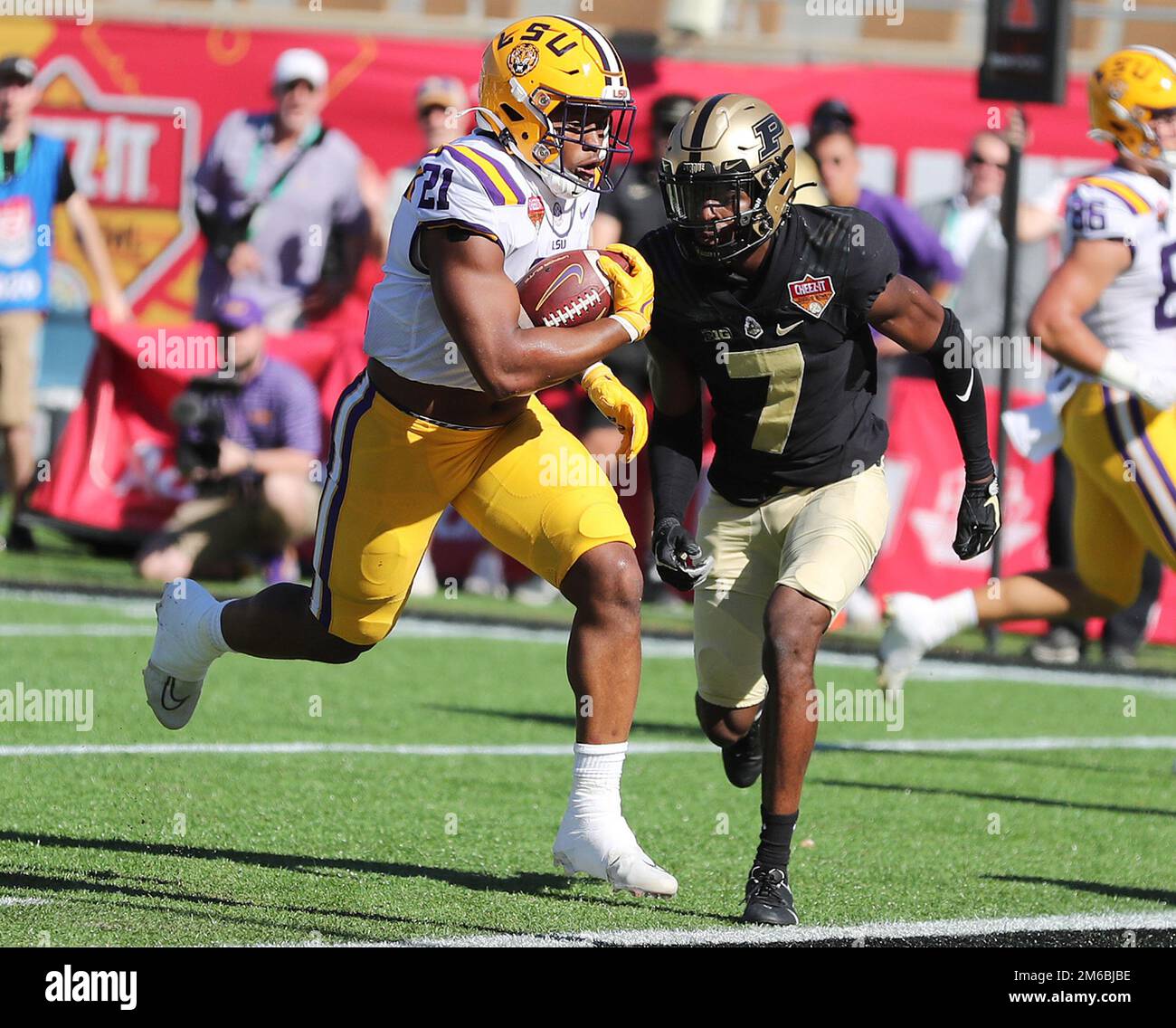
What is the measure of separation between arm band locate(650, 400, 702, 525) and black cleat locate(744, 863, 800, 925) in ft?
3.49

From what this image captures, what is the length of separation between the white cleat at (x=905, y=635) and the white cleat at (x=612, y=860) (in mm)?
2699

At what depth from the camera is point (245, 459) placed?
10.5 m

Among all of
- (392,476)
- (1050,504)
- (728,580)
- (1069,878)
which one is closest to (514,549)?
(392,476)

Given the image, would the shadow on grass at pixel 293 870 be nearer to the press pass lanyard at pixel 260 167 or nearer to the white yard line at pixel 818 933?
the white yard line at pixel 818 933

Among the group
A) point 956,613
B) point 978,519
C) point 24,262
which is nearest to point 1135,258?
point 956,613

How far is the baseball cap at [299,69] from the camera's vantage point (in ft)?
38.0

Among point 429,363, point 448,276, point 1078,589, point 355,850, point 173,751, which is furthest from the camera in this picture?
point 1078,589

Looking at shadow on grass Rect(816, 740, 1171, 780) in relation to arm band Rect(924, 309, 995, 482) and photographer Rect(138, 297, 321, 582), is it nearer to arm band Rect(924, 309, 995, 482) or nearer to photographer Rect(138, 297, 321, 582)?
arm band Rect(924, 309, 995, 482)

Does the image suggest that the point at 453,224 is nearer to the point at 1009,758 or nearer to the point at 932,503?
the point at 1009,758

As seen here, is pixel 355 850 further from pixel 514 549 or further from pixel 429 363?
pixel 429 363

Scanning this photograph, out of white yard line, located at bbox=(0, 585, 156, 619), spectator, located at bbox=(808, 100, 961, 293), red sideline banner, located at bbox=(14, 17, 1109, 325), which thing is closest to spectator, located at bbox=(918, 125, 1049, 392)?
red sideline banner, located at bbox=(14, 17, 1109, 325)

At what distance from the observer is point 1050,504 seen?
10102 mm

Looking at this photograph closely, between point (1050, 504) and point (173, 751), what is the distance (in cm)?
523

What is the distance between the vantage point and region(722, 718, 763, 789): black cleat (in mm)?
5715
